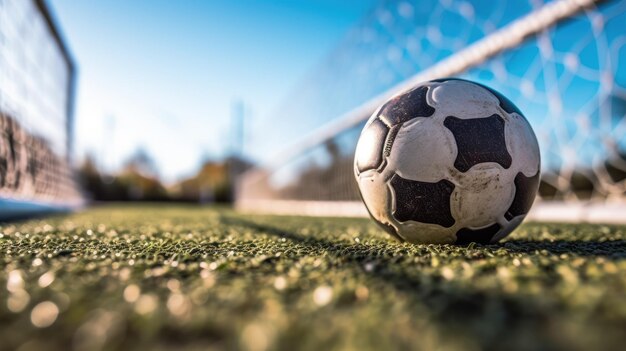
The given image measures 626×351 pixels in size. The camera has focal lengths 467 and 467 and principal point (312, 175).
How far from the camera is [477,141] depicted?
209 centimetres

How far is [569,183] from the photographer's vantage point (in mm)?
5516

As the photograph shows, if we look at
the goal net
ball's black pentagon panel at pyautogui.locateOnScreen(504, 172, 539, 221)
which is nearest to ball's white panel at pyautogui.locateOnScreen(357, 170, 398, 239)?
ball's black pentagon panel at pyautogui.locateOnScreen(504, 172, 539, 221)

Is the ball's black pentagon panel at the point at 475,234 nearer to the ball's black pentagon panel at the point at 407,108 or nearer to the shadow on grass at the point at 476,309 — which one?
the ball's black pentagon panel at the point at 407,108

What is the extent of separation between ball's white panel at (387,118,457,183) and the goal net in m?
1.77

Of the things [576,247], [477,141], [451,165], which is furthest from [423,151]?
[576,247]

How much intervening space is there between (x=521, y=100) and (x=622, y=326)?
5.03 meters

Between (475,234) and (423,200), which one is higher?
(423,200)

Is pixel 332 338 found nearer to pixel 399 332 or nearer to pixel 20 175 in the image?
pixel 399 332

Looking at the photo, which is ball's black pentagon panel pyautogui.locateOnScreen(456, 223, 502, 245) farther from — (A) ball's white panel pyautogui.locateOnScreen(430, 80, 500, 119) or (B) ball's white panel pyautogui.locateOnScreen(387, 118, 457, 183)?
(A) ball's white panel pyautogui.locateOnScreen(430, 80, 500, 119)

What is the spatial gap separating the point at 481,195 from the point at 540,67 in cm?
388

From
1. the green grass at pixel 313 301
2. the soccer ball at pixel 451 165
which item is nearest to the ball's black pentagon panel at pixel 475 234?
the soccer ball at pixel 451 165

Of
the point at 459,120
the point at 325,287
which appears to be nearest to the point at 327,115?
the point at 459,120

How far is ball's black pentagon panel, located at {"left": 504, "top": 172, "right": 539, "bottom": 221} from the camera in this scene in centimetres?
220

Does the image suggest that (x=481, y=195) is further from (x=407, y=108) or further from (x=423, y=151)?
(x=407, y=108)
